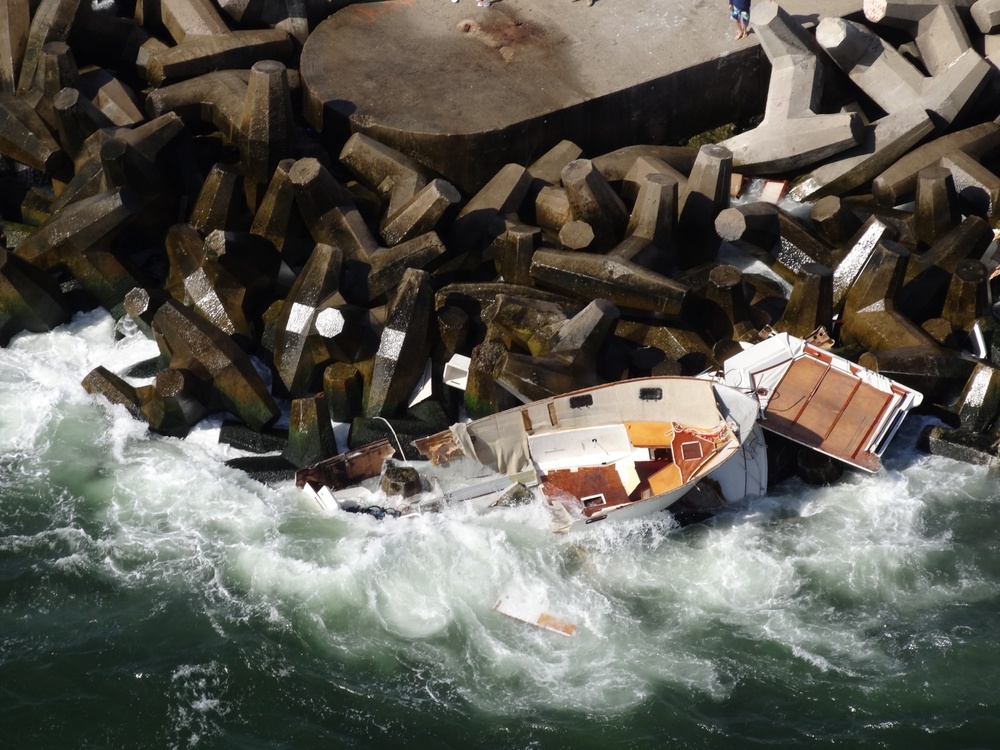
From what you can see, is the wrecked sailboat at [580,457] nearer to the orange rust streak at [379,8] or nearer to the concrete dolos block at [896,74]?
the concrete dolos block at [896,74]

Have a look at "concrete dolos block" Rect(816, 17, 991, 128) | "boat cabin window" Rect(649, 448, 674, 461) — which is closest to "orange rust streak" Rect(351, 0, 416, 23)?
"concrete dolos block" Rect(816, 17, 991, 128)

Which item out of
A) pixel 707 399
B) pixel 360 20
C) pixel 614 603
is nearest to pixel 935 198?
pixel 707 399

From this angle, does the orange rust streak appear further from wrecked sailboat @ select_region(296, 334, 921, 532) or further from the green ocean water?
wrecked sailboat @ select_region(296, 334, 921, 532)

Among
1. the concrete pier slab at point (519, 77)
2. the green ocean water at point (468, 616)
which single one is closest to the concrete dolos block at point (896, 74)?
the concrete pier slab at point (519, 77)

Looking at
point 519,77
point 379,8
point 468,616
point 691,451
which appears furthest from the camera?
point 379,8

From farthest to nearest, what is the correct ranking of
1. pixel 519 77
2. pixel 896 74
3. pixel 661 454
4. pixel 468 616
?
pixel 896 74, pixel 519 77, pixel 661 454, pixel 468 616

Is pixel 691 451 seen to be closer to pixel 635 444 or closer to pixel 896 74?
pixel 635 444


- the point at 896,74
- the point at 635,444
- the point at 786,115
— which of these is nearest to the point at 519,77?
the point at 786,115
